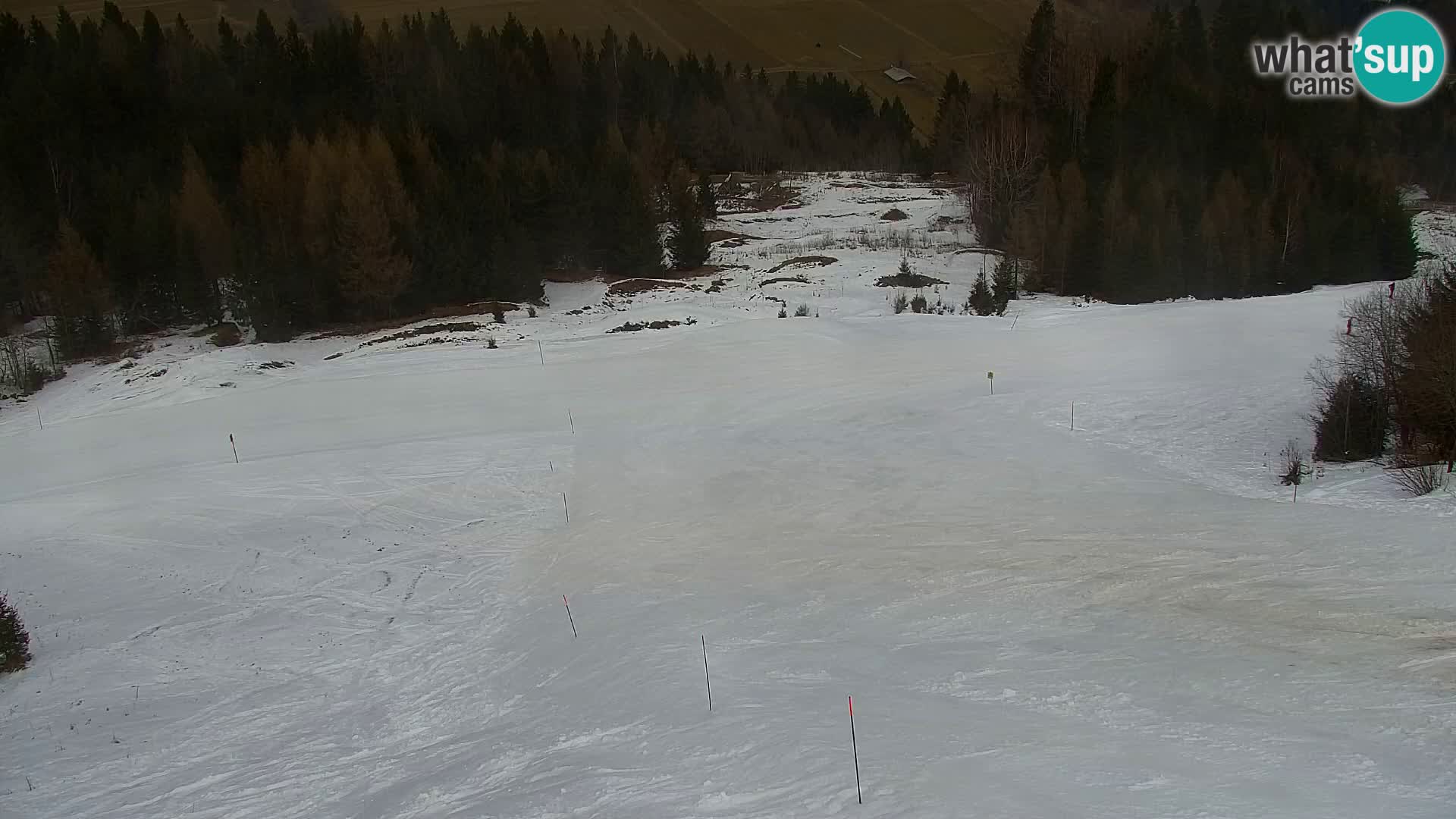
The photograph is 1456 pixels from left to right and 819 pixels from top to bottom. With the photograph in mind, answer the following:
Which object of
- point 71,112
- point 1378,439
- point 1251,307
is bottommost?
point 1378,439

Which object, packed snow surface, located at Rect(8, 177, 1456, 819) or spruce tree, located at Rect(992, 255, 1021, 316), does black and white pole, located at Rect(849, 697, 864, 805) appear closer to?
packed snow surface, located at Rect(8, 177, 1456, 819)

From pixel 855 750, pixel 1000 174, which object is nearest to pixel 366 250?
pixel 1000 174

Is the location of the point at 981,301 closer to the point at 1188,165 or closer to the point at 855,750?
the point at 1188,165

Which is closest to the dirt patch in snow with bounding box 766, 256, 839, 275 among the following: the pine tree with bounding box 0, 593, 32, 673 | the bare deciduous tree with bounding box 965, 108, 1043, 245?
the bare deciduous tree with bounding box 965, 108, 1043, 245

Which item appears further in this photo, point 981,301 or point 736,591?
point 981,301

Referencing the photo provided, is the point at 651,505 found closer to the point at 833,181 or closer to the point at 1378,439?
the point at 1378,439

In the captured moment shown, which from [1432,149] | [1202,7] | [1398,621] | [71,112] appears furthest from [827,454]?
[1202,7]

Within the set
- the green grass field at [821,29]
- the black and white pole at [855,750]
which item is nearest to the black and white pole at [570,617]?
the black and white pole at [855,750]
